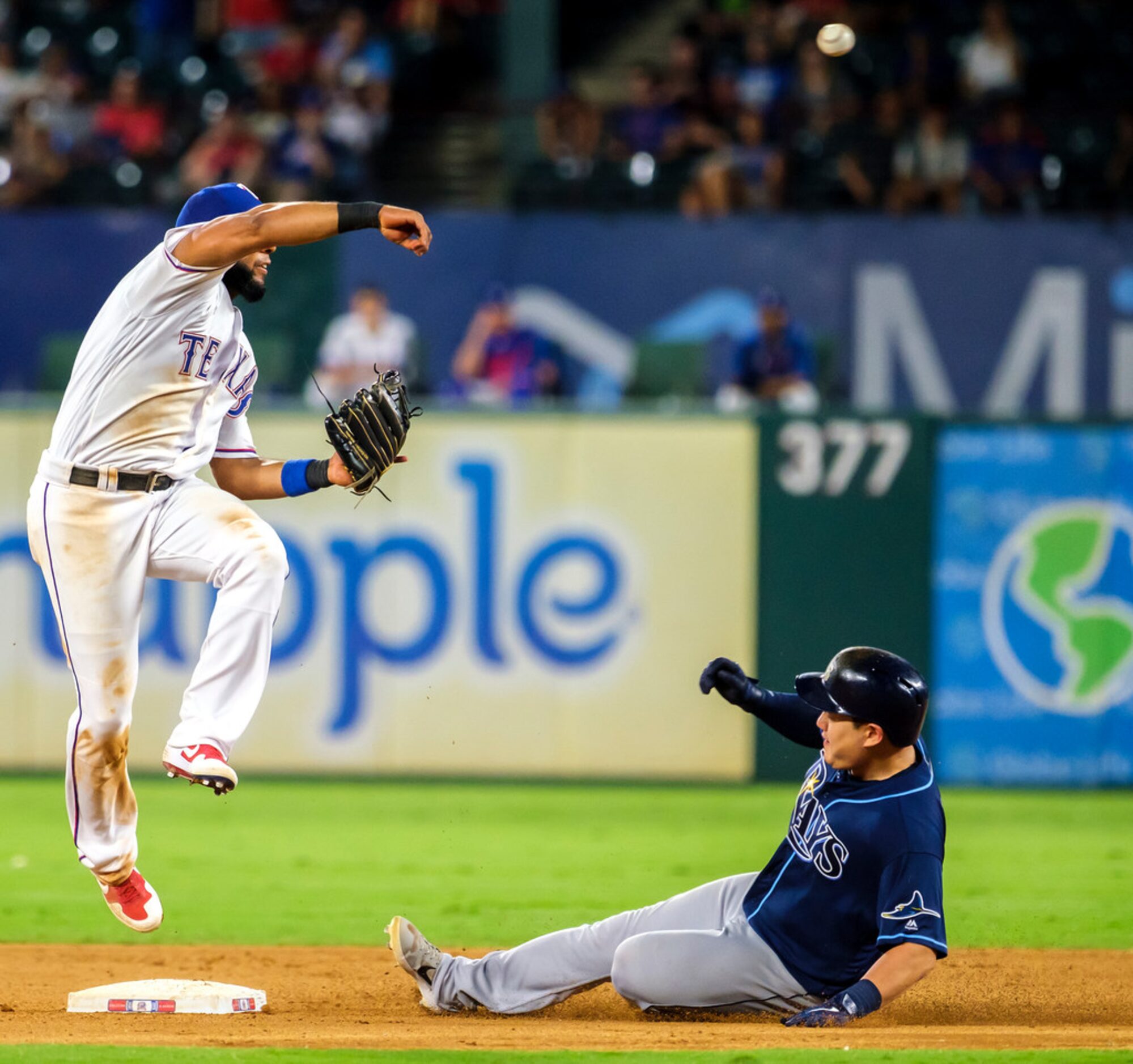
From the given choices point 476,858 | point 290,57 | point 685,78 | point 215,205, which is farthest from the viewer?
point 290,57

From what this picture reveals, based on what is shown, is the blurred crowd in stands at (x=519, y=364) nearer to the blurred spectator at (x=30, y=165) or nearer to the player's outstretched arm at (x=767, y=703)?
the blurred spectator at (x=30, y=165)

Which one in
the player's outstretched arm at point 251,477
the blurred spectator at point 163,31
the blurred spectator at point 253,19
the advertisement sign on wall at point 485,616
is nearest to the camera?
the player's outstretched arm at point 251,477

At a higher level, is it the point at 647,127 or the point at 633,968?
the point at 647,127

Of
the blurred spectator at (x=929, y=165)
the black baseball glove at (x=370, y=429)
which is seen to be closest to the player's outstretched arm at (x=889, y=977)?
the black baseball glove at (x=370, y=429)

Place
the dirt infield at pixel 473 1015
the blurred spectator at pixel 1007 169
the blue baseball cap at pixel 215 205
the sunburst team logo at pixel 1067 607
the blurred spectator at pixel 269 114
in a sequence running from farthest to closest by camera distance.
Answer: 1. the blurred spectator at pixel 269 114
2. the blurred spectator at pixel 1007 169
3. the sunburst team logo at pixel 1067 607
4. the blue baseball cap at pixel 215 205
5. the dirt infield at pixel 473 1015

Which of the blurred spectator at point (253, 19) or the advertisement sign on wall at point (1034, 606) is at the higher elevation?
the blurred spectator at point (253, 19)

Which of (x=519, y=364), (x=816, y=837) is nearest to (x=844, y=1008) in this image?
(x=816, y=837)

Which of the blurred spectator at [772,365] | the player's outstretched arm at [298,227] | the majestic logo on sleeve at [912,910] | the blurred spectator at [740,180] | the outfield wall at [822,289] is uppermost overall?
the blurred spectator at [740,180]

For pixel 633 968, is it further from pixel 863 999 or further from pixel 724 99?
pixel 724 99
